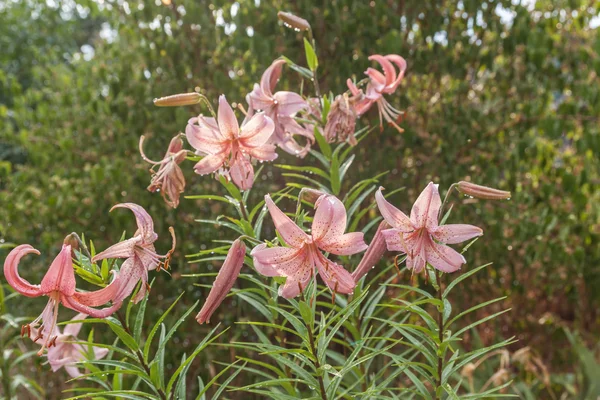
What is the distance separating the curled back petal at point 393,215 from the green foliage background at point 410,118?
1555 mm

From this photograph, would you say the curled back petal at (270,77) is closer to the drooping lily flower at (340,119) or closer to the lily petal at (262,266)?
the drooping lily flower at (340,119)

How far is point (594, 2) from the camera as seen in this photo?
9.12ft

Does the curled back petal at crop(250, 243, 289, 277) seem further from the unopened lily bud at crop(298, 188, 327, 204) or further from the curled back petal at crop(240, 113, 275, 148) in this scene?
the curled back petal at crop(240, 113, 275, 148)

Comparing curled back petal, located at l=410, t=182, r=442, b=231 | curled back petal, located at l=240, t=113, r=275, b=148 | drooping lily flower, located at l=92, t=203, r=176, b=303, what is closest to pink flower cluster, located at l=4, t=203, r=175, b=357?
drooping lily flower, located at l=92, t=203, r=176, b=303

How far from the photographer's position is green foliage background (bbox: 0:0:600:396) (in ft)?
8.59

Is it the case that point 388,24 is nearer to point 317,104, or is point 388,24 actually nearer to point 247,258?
point 317,104

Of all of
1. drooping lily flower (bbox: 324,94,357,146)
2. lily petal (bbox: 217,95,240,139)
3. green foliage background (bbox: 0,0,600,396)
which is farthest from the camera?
green foliage background (bbox: 0,0,600,396)

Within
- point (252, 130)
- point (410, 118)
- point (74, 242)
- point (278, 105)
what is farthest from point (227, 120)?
point (410, 118)

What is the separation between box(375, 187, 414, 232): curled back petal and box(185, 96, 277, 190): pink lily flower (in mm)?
258

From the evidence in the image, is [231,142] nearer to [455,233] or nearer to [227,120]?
[227,120]

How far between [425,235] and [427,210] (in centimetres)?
4

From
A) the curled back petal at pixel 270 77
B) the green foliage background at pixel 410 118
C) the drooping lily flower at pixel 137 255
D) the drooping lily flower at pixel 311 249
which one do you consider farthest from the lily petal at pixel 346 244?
the green foliage background at pixel 410 118

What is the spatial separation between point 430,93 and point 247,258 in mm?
1975

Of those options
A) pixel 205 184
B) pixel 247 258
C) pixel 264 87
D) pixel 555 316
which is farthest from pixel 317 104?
pixel 555 316
